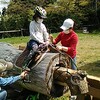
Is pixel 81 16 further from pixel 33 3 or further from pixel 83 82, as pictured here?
pixel 83 82

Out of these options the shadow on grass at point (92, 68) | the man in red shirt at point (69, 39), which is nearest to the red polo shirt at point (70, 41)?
the man in red shirt at point (69, 39)

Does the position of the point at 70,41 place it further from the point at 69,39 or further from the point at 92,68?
the point at 92,68

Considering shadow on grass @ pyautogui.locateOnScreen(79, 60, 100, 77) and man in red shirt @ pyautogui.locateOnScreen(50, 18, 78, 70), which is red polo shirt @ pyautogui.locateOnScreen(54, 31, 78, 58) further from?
shadow on grass @ pyautogui.locateOnScreen(79, 60, 100, 77)

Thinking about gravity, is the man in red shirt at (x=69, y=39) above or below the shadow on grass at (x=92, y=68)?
above

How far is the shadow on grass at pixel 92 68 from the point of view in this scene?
33.2ft

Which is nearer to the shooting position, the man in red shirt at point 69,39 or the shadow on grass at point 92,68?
the man in red shirt at point 69,39

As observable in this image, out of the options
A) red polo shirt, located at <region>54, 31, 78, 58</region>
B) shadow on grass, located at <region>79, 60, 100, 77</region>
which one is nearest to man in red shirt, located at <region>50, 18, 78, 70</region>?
red polo shirt, located at <region>54, 31, 78, 58</region>

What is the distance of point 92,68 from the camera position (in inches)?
424

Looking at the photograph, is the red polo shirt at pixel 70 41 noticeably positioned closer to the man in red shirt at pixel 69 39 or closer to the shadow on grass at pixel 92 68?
the man in red shirt at pixel 69 39

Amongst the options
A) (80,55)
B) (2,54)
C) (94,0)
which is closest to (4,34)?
(94,0)

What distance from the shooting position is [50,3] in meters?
33.5

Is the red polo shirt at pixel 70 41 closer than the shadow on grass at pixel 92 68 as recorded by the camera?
Yes

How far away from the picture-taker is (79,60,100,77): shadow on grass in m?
10.1

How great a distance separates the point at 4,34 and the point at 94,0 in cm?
1090
